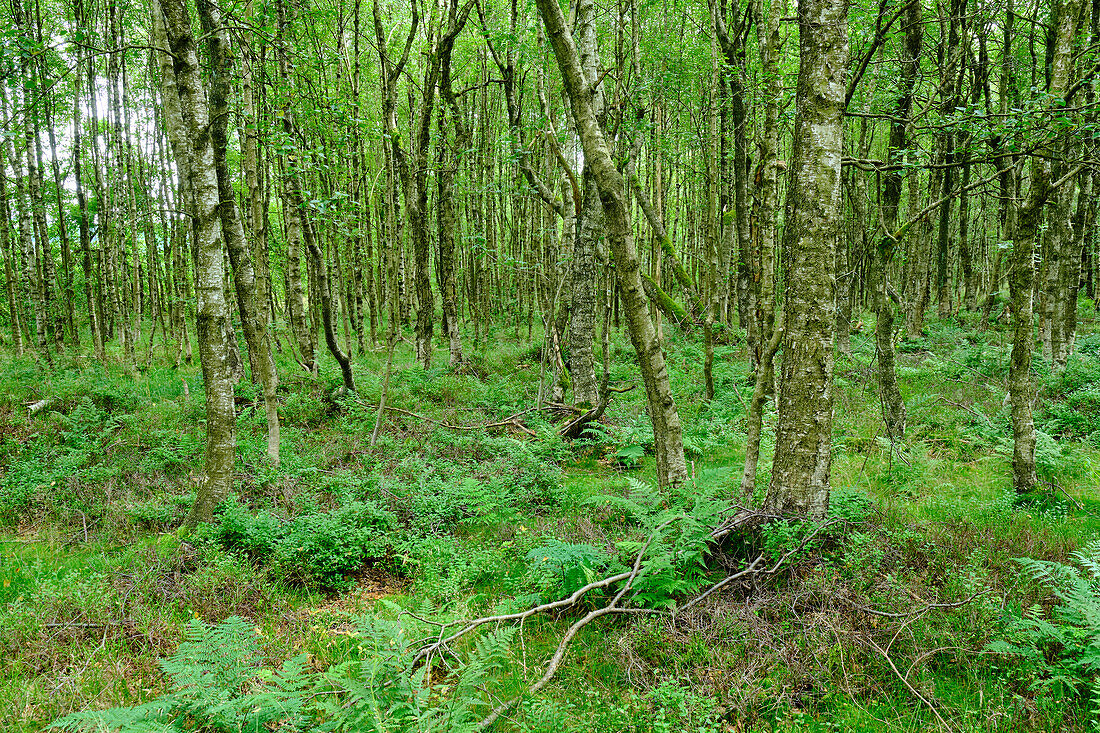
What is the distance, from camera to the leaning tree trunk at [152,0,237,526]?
4895mm

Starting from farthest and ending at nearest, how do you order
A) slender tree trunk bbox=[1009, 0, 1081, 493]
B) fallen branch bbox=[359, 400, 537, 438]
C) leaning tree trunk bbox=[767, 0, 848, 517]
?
fallen branch bbox=[359, 400, 537, 438]
slender tree trunk bbox=[1009, 0, 1081, 493]
leaning tree trunk bbox=[767, 0, 848, 517]

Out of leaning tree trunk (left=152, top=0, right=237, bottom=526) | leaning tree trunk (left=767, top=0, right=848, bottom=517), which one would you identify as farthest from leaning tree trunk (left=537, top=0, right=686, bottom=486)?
leaning tree trunk (left=152, top=0, right=237, bottom=526)

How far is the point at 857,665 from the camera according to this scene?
2951 mm

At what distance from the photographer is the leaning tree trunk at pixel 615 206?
4.12 metres

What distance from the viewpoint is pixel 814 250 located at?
3.64m

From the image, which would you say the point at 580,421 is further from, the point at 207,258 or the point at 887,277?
the point at 207,258

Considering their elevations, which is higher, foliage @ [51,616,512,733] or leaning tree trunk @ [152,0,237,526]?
leaning tree trunk @ [152,0,237,526]

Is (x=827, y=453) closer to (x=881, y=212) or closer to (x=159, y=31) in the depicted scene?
(x=881, y=212)

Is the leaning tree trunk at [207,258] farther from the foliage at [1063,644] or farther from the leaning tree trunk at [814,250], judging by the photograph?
the foliage at [1063,644]

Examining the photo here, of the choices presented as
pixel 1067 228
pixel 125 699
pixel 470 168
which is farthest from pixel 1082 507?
pixel 470 168

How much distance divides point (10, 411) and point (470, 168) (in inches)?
525

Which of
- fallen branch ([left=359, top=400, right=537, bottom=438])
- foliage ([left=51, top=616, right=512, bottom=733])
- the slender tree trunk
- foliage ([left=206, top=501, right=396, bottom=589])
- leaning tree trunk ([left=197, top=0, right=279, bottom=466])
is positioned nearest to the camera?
foliage ([left=51, top=616, right=512, bottom=733])

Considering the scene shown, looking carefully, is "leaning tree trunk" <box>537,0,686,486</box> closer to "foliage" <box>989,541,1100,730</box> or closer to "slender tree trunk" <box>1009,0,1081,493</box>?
"foliage" <box>989,541,1100,730</box>

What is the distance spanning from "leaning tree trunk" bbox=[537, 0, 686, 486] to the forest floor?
0.92m
